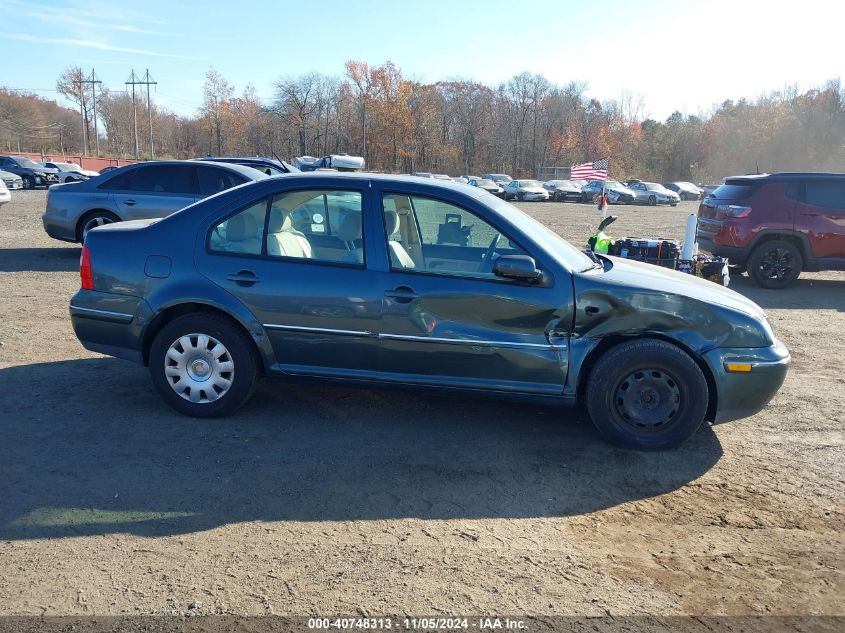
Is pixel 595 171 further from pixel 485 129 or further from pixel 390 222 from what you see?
pixel 485 129

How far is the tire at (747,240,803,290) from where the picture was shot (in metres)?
11.2

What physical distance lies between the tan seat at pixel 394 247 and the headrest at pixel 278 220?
2.32ft

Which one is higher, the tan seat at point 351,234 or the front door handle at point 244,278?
the tan seat at point 351,234

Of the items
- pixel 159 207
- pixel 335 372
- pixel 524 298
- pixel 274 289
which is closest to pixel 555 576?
pixel 524 298

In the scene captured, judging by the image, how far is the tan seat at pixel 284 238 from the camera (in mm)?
4867

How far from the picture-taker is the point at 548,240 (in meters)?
5.01

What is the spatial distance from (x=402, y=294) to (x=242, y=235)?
1.24 m

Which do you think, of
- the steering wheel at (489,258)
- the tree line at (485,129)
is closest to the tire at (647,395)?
the steering wheel at (489,258)

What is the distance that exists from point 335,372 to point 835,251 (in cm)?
948

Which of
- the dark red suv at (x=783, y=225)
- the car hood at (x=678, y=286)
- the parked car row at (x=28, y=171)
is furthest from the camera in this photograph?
the parked car row at (x=28, y=171)

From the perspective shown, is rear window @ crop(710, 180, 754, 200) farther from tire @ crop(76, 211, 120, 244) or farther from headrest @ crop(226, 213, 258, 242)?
tire @ crop(76, 211, 120, 244)

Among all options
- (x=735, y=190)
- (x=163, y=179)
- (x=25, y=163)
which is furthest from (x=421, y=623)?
(x=25, y=163)

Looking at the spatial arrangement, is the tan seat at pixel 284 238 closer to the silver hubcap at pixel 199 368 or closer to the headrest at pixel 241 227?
the headrest at pixel 241 227

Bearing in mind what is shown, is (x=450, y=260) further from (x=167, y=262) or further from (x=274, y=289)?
(x=167, y=262)
